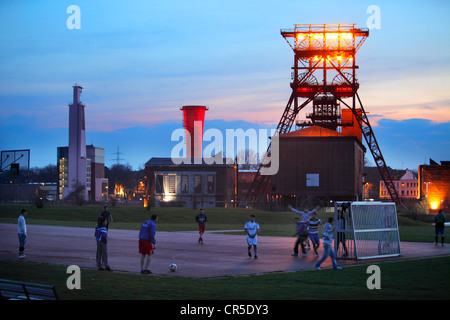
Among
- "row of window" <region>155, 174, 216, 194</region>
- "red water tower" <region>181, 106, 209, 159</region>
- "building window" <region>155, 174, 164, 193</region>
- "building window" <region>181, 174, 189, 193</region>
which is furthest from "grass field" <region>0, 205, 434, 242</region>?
"red water tower" <region>181, 106, 209, 159</region>

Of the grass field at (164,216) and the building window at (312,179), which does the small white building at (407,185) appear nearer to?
the building window at (312,179)

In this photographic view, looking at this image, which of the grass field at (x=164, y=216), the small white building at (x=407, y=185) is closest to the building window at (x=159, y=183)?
the grass field at (x=164, y=216)

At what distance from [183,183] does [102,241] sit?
72.9 meters

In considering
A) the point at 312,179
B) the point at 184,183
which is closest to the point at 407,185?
the point at 312,179

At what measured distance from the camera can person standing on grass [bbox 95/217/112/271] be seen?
60.1 feet

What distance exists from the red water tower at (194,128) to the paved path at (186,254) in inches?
2712

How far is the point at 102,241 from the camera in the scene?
18.5m

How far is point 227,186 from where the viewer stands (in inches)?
3600

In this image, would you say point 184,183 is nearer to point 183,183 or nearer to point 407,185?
point 183,183

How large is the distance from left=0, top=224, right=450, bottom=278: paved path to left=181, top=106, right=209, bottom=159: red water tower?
6888cm

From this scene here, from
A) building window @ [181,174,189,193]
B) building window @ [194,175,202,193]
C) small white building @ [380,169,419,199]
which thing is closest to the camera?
building window @ [194,175,202,193]

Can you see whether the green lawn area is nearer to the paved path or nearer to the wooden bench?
the paved path
